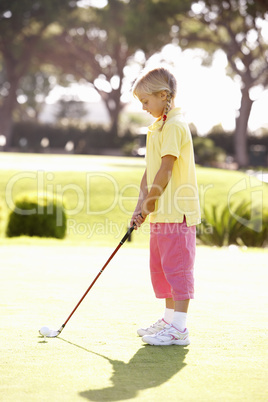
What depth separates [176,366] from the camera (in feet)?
9.94

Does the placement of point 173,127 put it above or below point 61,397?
above

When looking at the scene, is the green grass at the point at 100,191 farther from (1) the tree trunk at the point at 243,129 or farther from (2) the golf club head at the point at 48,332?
(1) the tree trunk at the point at 243,129

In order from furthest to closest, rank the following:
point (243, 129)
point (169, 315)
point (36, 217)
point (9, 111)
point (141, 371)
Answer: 1. point (9, 111)
2. point (243, 129)
3. point (36, 217)
4. point (169, 315)
5. point (141, 371)

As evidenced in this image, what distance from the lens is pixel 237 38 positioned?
107 feet

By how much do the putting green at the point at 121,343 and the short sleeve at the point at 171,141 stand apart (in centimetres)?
103

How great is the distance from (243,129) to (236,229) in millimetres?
22137

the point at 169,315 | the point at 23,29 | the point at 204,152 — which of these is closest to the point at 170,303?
the point at 169,315

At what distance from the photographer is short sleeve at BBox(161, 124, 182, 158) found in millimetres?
3531

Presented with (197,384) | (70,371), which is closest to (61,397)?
(70,371)

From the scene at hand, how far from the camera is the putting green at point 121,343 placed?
2.64 metres

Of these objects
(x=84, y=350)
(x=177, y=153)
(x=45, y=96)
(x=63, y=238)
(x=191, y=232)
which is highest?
(x=45, y=96)

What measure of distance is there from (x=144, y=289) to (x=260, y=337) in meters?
1.90

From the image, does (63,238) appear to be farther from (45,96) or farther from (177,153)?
(45,96)

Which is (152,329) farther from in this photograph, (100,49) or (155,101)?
(100,49)
